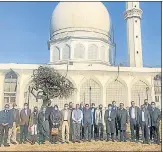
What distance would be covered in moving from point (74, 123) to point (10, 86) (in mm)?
15169

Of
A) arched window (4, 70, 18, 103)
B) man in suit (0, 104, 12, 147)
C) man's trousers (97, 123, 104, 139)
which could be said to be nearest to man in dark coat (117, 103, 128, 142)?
man's trousers (97, 123, 104, 139)

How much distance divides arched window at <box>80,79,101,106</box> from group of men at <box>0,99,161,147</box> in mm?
14180

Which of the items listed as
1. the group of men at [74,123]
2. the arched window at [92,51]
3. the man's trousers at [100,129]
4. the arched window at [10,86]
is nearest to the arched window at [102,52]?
the arched window at [92,51]

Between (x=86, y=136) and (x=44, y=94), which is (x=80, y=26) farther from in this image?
(x=86, y=136)

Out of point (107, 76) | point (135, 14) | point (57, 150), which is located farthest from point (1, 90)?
point (57, 150)

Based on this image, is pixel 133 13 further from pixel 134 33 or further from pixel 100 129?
pixel 100 129

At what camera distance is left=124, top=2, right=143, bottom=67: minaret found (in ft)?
91.2

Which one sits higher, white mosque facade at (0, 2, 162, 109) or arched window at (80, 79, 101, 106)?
white mosque facade at (0, 2, 162, 109)

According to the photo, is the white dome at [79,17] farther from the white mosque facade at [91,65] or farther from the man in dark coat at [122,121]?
the man in dark coat at [122,121]

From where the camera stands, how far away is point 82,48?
28203 mm

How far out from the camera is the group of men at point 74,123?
8.95 metres

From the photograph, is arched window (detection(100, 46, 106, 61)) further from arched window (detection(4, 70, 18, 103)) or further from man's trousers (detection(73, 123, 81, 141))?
man's trousers (detection(73, 123, 81, 141))

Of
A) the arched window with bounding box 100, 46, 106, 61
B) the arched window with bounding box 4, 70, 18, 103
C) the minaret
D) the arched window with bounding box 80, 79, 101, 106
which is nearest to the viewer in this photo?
the arched window with bounding box 4, 70, 18, 103

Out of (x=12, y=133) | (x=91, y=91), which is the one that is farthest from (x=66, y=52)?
(x=12, y=133)
